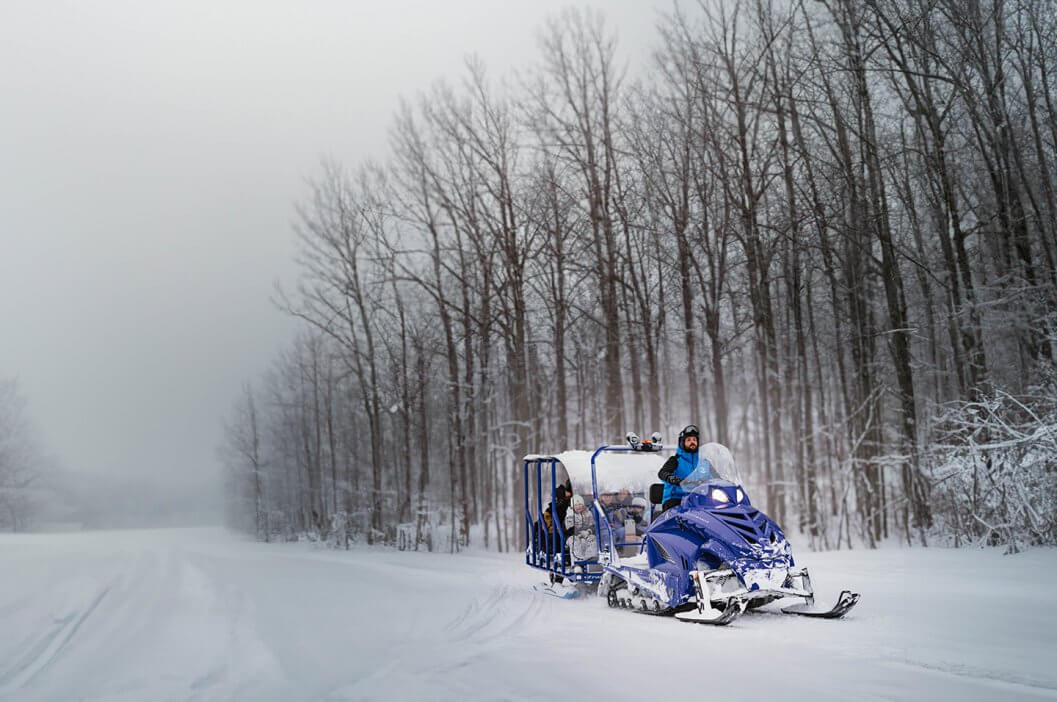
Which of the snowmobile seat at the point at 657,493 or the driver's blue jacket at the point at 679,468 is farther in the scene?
the snowmobile seat at the point at 657,493

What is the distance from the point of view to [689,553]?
307 inches

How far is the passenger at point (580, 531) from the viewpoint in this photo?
35.9 feet

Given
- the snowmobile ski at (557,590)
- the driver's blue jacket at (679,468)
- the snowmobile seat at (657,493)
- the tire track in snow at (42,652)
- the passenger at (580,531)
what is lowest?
the snowmobile ski at (557,590)

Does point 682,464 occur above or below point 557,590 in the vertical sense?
above

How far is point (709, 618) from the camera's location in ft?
24.1

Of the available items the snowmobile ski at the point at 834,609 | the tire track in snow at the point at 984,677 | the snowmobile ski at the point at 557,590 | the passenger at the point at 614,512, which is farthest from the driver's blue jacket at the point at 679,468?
the tire track in snow at the point at 984,677

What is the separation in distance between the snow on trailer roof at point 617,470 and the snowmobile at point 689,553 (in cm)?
2

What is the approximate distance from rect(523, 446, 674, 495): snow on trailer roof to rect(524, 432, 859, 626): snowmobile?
0.05ft

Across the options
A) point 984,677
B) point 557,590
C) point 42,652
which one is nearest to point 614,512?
point 557,590

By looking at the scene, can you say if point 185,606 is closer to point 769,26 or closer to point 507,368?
point 507,368

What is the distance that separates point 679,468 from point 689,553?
119cm

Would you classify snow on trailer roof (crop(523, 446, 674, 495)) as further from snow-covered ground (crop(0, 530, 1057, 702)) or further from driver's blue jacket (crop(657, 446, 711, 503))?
driver's blue jacket (crop(657, 446, 711, 503))

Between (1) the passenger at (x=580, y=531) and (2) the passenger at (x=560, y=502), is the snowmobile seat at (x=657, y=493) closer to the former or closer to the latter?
(1) the passenger at (x=580, y=531)

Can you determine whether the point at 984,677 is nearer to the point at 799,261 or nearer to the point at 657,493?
the point at 657,493
